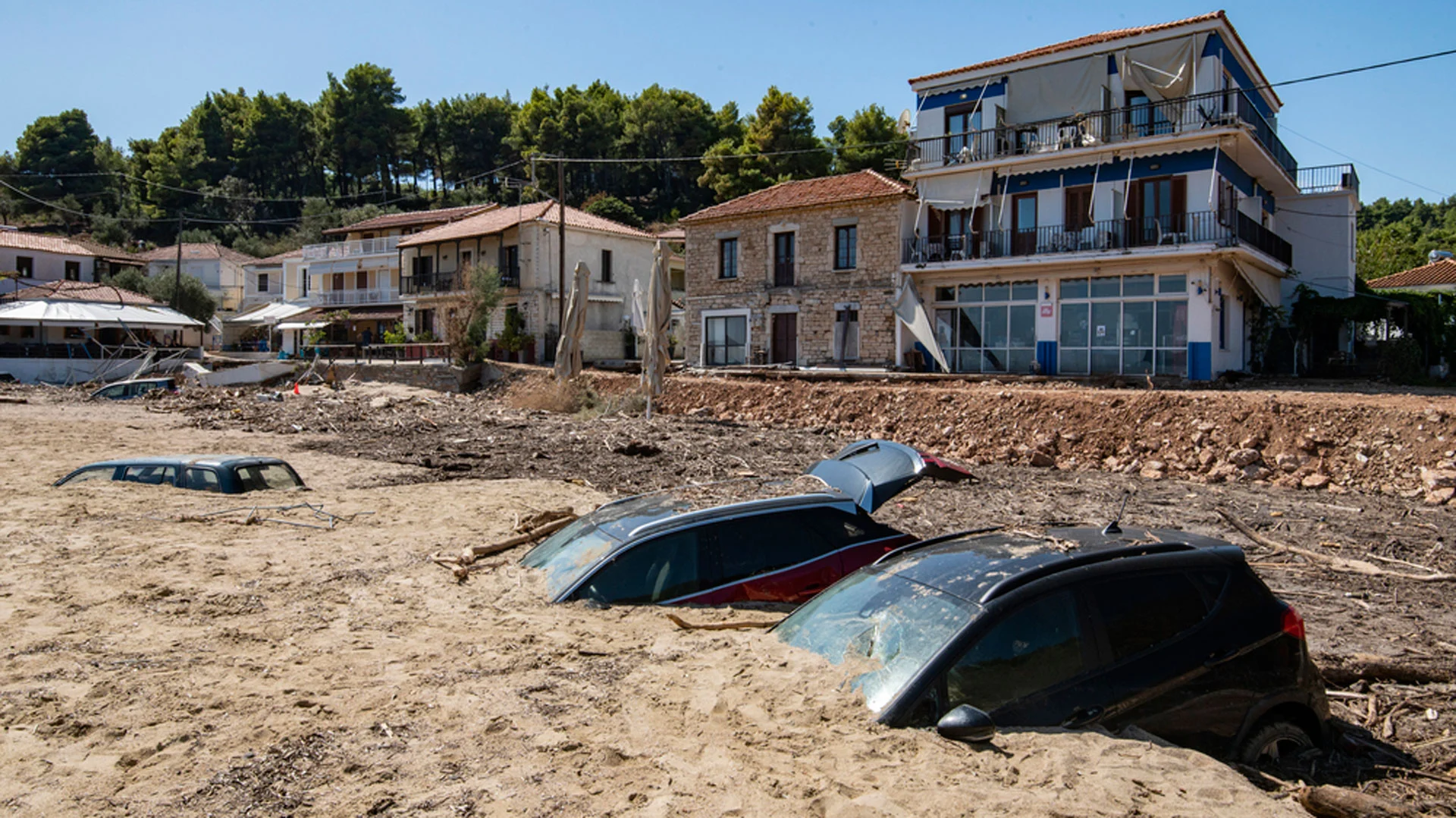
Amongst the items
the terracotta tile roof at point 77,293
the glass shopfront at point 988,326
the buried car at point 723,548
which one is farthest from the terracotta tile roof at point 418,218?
the buried car at point 723,548

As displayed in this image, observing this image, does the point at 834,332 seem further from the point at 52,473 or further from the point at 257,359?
the point at 257,359

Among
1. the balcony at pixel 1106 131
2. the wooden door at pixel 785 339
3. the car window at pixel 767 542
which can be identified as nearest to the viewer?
the car window at pixel 767 542

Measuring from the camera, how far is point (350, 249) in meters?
56.4

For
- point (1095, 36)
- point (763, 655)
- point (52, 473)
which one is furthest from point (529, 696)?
point (1095, 36)

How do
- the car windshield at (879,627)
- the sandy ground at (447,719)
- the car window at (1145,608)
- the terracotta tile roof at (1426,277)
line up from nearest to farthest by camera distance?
1. the sandy ground at (447,719)
2. the car windshield at (879,627)
3. the car window at (1145,608)
4. the terracotta tile roof at (1426,277)

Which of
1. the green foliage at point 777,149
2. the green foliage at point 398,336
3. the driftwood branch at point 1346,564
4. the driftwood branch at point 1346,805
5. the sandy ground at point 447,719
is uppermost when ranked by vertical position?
the green foliage at point 777,149

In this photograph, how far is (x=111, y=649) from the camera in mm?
5426

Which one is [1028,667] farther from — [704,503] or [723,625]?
[704,503]

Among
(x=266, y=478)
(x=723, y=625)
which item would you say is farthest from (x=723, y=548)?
(x=266, y=478)

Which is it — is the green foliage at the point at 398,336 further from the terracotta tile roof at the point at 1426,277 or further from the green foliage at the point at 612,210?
the terracotta tile roof at the point at 1426,277

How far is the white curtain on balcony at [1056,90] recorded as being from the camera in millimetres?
27641

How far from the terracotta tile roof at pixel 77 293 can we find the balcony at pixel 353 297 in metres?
9.85

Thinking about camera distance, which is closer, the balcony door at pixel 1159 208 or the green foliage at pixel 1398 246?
the balcony door at pixel 1159 208

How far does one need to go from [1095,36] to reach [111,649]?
96.3 feet
